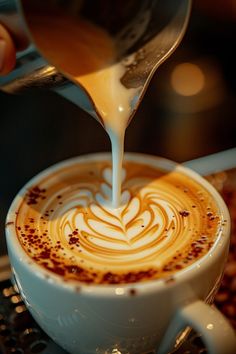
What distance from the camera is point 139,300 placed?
582mm

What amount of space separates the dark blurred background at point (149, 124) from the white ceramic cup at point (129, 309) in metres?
0.39

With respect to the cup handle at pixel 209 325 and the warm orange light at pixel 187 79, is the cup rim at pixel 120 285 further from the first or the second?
the warm orange light at pixel 187 79

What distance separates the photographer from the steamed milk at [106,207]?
647 millimetres

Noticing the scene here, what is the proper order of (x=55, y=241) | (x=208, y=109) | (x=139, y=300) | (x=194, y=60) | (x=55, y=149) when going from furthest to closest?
1. (x=194, y=60)
2. (x=208, y=109)
3. (x=55, y=149)
4. (x=55, y=241)
5. (x=139, y=300)

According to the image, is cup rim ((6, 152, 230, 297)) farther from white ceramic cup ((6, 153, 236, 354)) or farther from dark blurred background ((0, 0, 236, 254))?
dark blurred background ((0, 0, 236, 254))

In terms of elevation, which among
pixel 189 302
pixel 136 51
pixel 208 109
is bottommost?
pixel 208 109

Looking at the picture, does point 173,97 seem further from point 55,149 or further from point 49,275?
point 49,275

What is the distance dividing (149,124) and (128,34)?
0.47m

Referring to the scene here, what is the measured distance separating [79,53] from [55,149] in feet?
1.36

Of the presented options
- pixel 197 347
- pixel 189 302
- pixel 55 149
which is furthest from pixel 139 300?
pixel 55 149

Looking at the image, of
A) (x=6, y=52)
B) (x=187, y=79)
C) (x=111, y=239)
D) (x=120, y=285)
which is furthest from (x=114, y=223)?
(x=187, y=79)

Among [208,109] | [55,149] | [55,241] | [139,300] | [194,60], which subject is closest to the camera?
[139,300]

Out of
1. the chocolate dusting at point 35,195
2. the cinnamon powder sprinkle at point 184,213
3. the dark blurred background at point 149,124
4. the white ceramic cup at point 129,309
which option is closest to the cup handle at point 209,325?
the white ceramic cup at point 129,309

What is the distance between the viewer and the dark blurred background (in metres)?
1.13
